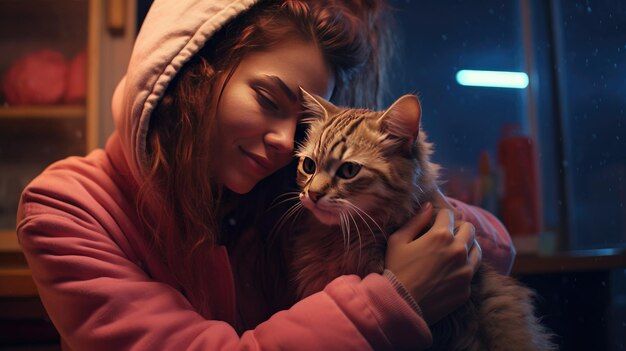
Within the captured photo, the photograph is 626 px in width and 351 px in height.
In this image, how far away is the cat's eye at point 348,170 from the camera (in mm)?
740

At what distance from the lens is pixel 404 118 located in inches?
28.2

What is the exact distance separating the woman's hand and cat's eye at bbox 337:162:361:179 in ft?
0.35

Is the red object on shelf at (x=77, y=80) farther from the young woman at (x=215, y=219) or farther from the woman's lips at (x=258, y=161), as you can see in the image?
the woman's lips at (x=258, y=161)

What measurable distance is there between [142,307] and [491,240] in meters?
0.57

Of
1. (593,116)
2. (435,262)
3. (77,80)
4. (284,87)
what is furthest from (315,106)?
(77,80)

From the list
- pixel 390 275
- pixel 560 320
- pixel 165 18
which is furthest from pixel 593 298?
pixel 165 18

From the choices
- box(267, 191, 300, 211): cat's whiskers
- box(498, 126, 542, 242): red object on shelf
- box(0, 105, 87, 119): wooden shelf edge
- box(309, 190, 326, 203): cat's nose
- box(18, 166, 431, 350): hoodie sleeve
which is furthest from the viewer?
box(0, 105, 87, 119): wooden shelf edge

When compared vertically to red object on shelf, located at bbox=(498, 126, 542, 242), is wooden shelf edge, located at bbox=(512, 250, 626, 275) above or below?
below

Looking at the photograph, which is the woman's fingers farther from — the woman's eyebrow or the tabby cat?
the woman's eyebrow

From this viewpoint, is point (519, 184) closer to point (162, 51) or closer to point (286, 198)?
point (286, 198)

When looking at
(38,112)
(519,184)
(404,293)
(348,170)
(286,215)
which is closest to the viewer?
(404,293)

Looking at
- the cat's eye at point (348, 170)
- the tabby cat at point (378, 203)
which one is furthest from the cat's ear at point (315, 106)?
the cat's eye at point (348, 170)

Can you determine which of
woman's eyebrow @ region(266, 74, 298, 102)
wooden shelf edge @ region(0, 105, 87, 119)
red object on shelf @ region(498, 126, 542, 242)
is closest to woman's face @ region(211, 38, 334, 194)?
woman's eyebrow @ region(266, 74, 298, 102)

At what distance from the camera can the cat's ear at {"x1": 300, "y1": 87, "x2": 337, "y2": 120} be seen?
780mm
